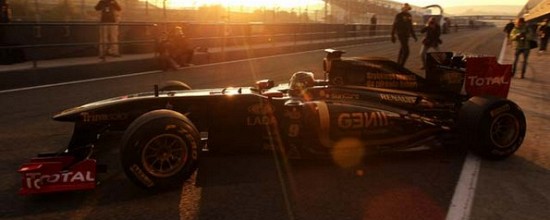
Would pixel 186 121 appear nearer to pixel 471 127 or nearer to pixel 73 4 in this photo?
pixel 471 127

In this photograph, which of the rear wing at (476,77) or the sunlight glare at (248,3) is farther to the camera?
the sunlight glare at (248,3)

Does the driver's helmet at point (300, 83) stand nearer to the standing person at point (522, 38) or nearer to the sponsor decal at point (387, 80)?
the sponsor decal at point (387, 80)

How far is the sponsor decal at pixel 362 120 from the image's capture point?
4582 mm

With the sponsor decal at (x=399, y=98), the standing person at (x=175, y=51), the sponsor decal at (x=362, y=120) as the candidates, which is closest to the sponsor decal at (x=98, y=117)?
the sponsor decal at (x=362, y=120)

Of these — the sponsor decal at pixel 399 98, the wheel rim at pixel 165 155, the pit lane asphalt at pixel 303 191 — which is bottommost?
the pit lane asphalt at pixel 303 191

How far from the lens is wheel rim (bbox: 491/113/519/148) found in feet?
15.9

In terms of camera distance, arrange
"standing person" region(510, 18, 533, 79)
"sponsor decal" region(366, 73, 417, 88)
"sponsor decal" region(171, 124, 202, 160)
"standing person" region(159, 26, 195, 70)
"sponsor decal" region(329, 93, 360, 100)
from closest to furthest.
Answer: "sponsor decal" region(171, 124, 202, 160)
"sponsor decal" region(329, 93, 360, 100)
"sponsor decal" region(366, 73, 417, 88)
"standing person" region(510, 18, 533, 79)
"standing person" region(159, 26, 195, 70)

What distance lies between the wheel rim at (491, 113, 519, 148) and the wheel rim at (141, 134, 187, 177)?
3.11m

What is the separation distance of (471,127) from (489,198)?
1.09 metres

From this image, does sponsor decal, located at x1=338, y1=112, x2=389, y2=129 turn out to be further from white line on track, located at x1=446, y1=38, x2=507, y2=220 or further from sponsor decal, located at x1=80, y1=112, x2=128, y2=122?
sponsor decal, located at x1=80, y1=112, x2=128, y2=122

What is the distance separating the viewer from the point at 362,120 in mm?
4629

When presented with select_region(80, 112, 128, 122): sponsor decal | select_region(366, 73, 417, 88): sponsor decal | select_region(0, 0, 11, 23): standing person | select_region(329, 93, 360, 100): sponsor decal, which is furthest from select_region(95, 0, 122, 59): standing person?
select_region(329, 93, 360, 100): sponsor decal

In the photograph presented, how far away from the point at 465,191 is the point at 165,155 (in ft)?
8.27

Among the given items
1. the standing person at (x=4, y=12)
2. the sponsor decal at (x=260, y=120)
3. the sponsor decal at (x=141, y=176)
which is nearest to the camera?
the sponsor decal at (x=141, y=176)
